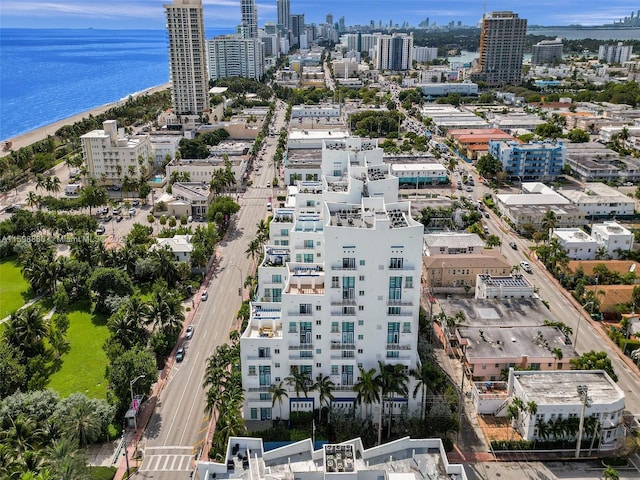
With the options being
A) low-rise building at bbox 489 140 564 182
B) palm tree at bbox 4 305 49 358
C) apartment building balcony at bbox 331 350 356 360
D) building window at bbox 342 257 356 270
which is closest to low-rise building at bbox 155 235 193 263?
palm tree at bbox 4 305 49 358

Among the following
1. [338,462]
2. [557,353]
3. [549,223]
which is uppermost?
[338,462]

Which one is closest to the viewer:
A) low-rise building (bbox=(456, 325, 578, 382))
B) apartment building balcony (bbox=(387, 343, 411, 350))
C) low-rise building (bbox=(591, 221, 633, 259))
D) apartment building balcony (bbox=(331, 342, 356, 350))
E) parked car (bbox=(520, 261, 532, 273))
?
apartment building balcony (bbox=(331, 342, 356, 350))

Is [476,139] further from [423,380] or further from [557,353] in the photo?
[423,380]

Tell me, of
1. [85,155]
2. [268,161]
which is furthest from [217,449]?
[268,161]

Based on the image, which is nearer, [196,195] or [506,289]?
[506,289]

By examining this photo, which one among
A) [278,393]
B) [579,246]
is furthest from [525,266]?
[278,393]

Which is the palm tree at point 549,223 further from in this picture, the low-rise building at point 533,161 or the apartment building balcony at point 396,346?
the apartment building balcony at point 396,346

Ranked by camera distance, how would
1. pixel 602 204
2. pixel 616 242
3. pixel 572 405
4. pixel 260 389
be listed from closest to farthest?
pixel 572 405, pixel 260 389, pixel 616 242, pixel 602 204

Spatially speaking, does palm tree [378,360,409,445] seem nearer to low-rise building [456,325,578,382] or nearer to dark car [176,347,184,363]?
low-rise building [456,325,578,382]
